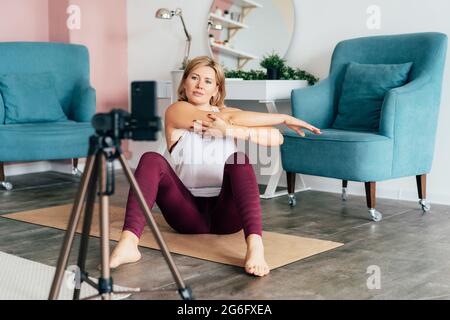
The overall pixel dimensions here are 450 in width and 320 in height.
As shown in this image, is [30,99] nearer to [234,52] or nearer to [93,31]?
[93,31]

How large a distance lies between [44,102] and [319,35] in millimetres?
1965

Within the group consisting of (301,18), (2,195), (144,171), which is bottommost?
(2,195)

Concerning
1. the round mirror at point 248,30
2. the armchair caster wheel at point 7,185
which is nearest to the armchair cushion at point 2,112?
the armchair caster wheel at point 7,185

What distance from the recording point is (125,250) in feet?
7.48

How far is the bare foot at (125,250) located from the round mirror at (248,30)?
7.75 feet

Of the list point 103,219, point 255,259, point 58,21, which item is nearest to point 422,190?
point 255,259

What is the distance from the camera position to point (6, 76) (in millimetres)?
4297

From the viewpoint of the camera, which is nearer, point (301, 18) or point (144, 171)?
point (144, 171)
